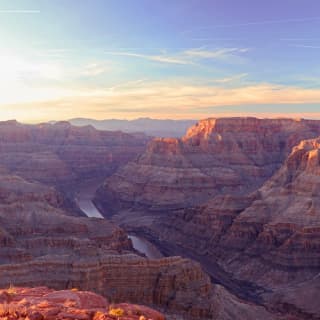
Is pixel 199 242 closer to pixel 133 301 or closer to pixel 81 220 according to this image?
pixel 81 220

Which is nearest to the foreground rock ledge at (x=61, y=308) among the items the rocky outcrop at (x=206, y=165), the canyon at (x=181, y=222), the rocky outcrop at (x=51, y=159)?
the canyon at (x=181, y=222)

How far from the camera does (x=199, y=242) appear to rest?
3797 inches

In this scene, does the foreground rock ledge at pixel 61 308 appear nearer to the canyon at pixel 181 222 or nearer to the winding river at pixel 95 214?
the canyon at pixel 181 222

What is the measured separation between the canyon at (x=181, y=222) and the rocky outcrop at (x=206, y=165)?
0.34 metres

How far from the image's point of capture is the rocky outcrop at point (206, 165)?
13488 cm

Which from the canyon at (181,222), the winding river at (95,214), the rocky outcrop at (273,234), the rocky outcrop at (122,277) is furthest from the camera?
the winding river at (95,214)

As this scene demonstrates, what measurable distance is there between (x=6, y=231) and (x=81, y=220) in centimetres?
1479

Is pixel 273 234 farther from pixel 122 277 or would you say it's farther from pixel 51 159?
pixel 51 159

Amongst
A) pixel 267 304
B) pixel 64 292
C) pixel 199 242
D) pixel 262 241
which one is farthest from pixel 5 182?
pixel 64 292

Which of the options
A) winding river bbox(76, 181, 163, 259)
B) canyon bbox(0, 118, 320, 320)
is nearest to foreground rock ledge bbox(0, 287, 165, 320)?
canyon bbox(0, 118, 320, 320)

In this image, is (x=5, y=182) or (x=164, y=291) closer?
(x=164, y=291)

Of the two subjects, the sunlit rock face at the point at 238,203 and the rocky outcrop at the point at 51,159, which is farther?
the rocky outcrop at the point at 51,159

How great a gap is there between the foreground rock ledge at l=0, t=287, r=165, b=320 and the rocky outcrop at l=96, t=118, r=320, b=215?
10775 cm

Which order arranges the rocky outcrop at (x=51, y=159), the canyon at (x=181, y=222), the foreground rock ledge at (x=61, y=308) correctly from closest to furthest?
the foreground rock ledge at (x=61, y=308), the canyon at (x=181, y=222), the rocky outcrop at (x=51, y=159)
